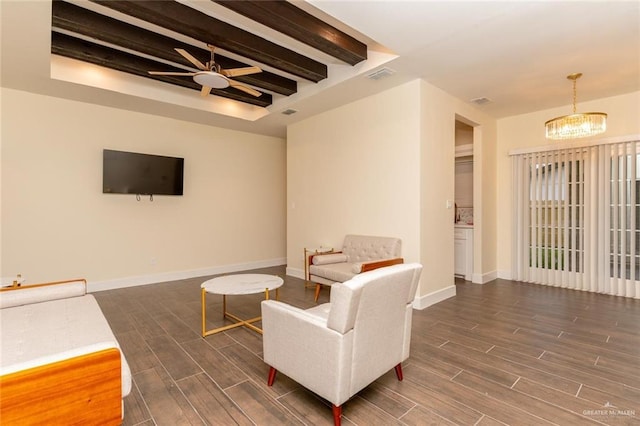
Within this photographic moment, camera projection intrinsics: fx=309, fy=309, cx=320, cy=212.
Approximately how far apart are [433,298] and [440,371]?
5.87 feet

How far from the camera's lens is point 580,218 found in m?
4.80

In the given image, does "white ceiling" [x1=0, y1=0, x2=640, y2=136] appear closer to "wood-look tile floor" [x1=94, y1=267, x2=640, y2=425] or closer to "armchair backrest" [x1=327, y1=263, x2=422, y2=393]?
"armchair backrest" [x1=327, y1=263, x2=422, y2=393]

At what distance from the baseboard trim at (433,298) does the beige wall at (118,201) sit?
3785 mm

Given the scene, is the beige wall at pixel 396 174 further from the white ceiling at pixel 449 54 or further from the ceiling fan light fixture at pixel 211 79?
the ceiling fan light fixture at pixel 211 79

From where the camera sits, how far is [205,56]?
3.75m

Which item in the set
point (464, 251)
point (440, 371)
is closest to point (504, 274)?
point (464, 251)

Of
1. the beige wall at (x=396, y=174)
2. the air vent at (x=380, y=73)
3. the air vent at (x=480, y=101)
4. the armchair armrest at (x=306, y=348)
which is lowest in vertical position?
the armchair armrest at (x=306, y=348)

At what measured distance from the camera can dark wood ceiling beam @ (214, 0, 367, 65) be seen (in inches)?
104

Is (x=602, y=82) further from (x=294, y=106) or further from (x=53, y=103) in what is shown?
(x=53, y=103)

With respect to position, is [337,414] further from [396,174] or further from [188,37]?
[188,37]

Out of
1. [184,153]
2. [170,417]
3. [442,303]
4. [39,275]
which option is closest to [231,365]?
[170,417]

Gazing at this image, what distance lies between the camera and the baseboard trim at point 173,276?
4.80 m

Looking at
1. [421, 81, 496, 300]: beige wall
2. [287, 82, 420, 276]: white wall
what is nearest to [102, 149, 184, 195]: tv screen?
[287, 82, 420, 276]: white wall

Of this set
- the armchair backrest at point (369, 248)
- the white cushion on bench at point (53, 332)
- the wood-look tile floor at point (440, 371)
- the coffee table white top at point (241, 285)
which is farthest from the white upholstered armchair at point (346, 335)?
the armchair backrest at point (369, 248)
